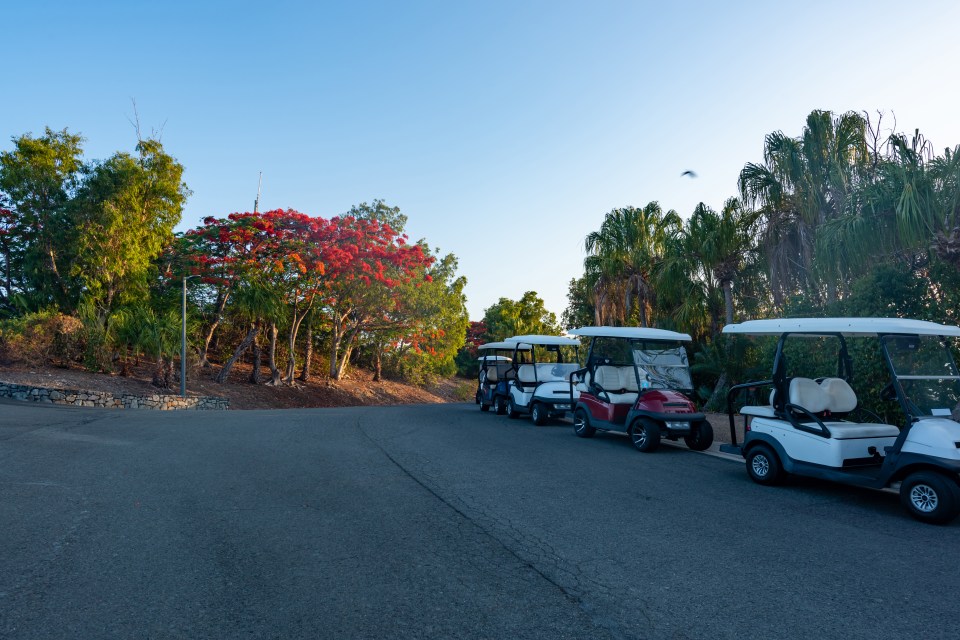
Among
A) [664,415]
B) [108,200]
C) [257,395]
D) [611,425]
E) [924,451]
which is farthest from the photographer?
[257,395]

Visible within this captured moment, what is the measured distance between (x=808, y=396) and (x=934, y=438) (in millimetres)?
1498

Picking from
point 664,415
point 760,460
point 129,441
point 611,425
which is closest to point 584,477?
point 760,460

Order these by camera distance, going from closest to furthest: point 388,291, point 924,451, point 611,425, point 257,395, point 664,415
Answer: point 924,451 → point 664,415 → point 611,425 → point 257,395 → point 388,291

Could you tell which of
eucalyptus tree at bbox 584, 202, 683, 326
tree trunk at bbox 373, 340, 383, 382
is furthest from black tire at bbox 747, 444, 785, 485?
tree trunk at bbox 373, 340, 383, 382

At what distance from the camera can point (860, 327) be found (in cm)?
621

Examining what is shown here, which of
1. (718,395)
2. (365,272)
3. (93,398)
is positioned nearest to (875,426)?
(718,395)

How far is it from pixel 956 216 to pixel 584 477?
7.86m

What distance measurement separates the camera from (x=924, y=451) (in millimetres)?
5609

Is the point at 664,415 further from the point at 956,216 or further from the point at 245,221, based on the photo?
the point at 245,221

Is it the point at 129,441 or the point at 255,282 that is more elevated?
the point at 255,282

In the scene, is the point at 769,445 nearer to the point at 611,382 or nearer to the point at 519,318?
the point at 611,382

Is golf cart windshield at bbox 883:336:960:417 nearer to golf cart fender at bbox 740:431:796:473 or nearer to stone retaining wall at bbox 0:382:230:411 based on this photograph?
golf cart fender at bbox 740:431:796:473

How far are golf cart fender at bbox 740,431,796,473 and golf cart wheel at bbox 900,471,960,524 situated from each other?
3.84 ft

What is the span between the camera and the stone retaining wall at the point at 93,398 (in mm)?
17250
